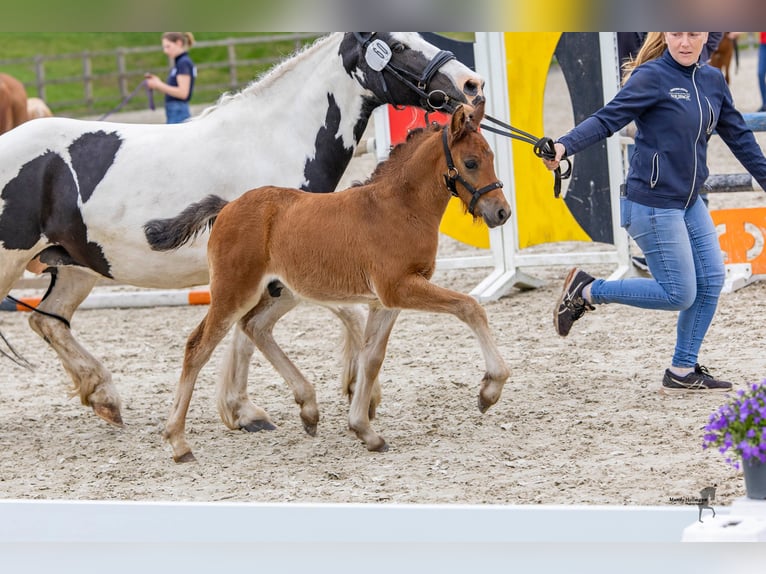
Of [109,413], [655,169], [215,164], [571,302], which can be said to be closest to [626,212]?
[655,169]

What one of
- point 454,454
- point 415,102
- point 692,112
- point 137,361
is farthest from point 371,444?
point 137,361

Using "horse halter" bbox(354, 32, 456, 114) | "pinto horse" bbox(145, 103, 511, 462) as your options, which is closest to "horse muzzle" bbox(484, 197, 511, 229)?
"pinto horse" bbox(145, 103, 511, 462)

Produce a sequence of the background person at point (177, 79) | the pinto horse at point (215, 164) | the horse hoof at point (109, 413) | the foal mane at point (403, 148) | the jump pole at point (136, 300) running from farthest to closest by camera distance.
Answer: the background person at point (177, 79)
the jump pole at point (136, 300)
the horse hoof at point (109, 413)
the pinto horse at point (215, 164)
the foal mane at point (403, 148)

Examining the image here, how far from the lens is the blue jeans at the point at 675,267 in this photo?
15.8 feet

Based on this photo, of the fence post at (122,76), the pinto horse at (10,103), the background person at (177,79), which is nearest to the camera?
the background person at (177,79)

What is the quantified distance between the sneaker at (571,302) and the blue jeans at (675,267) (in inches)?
2.1

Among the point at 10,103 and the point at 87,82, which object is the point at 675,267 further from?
the point at 87,82

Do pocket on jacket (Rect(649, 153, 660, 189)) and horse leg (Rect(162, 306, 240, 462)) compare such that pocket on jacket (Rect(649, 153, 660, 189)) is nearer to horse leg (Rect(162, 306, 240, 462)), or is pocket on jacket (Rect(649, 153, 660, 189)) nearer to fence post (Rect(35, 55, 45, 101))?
horse leg (Rect(162, 306, 240, 462))

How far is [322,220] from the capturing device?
14.7ft

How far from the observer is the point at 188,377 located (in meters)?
4.64

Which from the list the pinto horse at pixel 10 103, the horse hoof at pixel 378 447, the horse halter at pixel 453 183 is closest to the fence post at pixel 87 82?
the pinto horse at pixel 10 103

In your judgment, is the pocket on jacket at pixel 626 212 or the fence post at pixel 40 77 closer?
the pocket on jacket at pixel 626 212

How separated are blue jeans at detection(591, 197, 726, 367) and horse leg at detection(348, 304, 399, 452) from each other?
1.05 meters

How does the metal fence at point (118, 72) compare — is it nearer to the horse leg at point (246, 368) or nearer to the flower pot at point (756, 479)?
the horse leg at point (246, 368)
